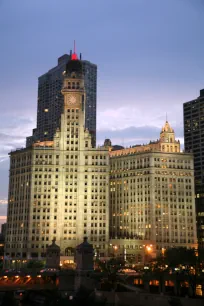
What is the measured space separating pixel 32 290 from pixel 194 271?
51.3m

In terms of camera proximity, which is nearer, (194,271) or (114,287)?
(114,287)

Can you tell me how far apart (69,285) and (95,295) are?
1136cm

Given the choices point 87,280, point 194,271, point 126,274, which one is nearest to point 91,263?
point 87,280

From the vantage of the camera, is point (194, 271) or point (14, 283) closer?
point (14, 283)

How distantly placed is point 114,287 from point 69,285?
11.8 m

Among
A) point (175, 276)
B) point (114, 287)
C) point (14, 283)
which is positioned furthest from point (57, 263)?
point (175, 276)

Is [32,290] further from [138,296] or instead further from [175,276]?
[175,276]

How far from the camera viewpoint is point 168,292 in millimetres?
127812

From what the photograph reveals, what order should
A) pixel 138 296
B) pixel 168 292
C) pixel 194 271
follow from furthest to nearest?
pixel 194 271 → pixel 168 292 → pixel 138 296

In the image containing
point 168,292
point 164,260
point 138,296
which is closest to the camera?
point 138,296

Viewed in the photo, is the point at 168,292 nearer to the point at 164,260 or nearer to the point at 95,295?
the point at 95,295

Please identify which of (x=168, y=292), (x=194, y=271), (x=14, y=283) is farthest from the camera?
(x=194, y=271)

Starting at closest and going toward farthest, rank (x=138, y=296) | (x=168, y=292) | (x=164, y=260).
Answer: (x=138, y=296)
(x=168, y=292)
(x=164, y=260)

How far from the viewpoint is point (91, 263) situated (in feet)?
432
